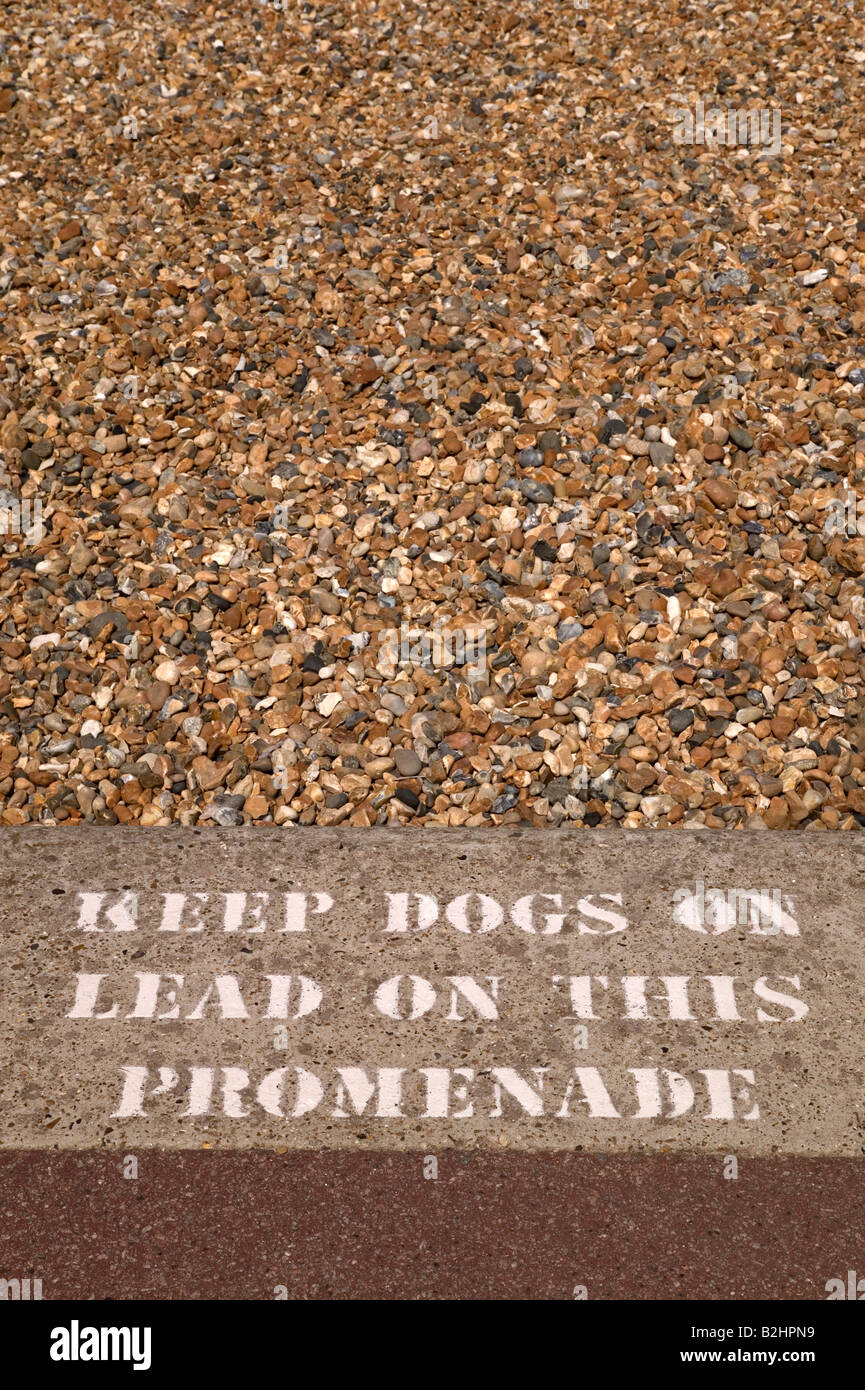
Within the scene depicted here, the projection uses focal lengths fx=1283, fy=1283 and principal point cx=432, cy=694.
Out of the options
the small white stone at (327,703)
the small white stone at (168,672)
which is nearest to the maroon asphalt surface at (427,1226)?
the small white stone at (327,703)

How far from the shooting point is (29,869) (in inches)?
A: 148

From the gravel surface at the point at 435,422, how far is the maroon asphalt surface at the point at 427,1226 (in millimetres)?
1236

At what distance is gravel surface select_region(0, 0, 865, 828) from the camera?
4.18m

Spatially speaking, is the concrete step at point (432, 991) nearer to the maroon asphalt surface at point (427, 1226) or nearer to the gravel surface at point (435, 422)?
the maroon asphalt surface at point (427, 1226)

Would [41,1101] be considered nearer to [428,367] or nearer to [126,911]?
[126,911]

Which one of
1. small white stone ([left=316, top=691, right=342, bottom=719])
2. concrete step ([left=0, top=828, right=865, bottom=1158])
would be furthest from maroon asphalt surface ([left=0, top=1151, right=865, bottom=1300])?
small white stone ([left=316, top=691, right=342, bottom=719])

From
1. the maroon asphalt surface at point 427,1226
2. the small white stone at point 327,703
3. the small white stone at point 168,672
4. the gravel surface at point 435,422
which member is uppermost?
the gravel surface at point 435,422

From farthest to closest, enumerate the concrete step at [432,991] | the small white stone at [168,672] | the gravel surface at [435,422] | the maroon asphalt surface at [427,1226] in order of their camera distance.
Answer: the small white stone at [168,672] < the gravel surface at [435,422] < the concrete step at [432,991] < the maroon asphalt surface at [427,1226]

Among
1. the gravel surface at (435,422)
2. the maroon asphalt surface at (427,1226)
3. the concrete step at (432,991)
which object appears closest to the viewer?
the maroon asphalt surface at (427,1226)

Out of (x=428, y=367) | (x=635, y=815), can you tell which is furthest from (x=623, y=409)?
(x=635, y=815)

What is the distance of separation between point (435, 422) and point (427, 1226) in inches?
127

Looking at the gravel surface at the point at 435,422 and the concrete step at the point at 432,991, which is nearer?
the concrete step at the point at 432,991

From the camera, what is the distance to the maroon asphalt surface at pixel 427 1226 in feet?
9.18

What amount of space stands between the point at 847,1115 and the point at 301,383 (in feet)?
11.7
